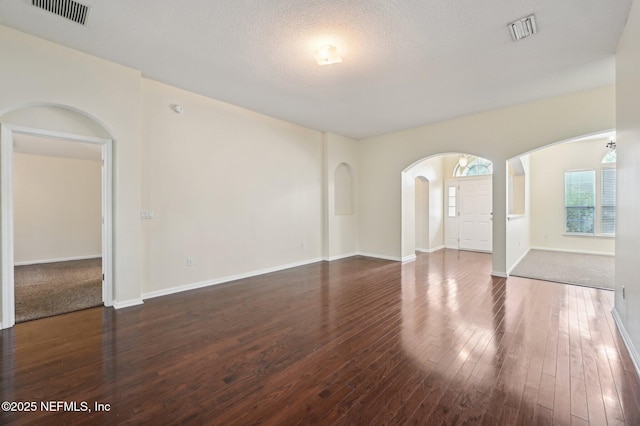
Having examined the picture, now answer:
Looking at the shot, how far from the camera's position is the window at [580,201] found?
7.29m

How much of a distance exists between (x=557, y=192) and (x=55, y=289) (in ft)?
38.5

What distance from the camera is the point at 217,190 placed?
463 cm

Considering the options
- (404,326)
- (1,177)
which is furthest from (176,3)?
(404,326)

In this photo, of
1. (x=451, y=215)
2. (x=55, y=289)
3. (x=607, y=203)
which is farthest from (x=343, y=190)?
(x=607, y=203)

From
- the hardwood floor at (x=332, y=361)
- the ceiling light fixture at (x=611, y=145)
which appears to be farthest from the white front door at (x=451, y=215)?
the hardwood floor at (x=332, y=361)

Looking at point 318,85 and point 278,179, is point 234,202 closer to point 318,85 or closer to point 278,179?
point 278,179

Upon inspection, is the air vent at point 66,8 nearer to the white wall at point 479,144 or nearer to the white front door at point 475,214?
the white wall at point 479,144

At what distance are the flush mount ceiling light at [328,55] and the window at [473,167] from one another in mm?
6428

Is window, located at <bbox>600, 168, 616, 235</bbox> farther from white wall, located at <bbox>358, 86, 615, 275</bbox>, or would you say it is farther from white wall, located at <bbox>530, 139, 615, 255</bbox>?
white wall, located at <bbox>358, 86, 615, 275</bbox>

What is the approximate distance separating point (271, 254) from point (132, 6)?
163 inches

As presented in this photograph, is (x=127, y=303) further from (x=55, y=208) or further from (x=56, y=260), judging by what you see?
(x=55, y=208)

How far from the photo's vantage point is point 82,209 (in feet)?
23.4

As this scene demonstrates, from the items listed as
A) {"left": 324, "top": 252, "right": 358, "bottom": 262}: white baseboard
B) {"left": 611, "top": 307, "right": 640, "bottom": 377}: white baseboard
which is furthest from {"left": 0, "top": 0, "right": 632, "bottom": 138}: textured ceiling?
{"left": 324, "top": 252, "right": 358, "bottom": 262}: white baseboard

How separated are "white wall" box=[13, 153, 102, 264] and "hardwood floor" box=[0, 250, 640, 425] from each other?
191 inches
